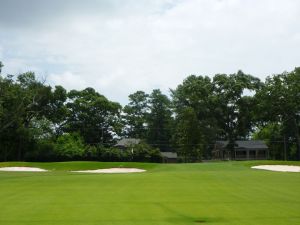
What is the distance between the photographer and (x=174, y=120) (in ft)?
356

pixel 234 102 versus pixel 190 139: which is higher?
pixel 234 102

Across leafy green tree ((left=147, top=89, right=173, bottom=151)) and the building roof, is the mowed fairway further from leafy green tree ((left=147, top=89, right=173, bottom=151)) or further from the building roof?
leafy green tree ((left=147, top=89, right=173, bottom=151))

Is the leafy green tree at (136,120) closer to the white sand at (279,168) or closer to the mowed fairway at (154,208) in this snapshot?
the white sand at (279,168)

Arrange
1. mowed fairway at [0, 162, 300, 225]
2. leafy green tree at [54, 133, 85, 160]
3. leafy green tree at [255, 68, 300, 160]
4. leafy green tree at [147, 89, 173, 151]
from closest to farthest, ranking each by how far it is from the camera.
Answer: mowed fairway at [0, 162, 300, 225] < leafy green tree at [54, 133, 85, 160] < leafy green tree at [255, 68, 300, 160] < leafy green tree at [147, 89, 173, 151]

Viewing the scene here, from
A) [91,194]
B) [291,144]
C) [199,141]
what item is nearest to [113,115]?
[199,141]

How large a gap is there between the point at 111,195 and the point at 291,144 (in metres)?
79.3

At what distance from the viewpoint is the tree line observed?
7469 cm

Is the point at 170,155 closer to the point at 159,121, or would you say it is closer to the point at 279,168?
the point at 159,121

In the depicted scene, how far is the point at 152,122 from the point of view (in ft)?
379

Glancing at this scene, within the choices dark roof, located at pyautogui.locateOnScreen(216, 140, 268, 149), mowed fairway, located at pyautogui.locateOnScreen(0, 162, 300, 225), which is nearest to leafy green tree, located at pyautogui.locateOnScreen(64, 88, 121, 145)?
dark roof, located at pyautogui.locateOnScreen(216, 140, 268, 149)

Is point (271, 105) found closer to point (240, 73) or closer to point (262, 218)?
point (240, 73)

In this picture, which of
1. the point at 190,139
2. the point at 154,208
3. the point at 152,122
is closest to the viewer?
the point at 154,208

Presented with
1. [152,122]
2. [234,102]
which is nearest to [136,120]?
[152,122]

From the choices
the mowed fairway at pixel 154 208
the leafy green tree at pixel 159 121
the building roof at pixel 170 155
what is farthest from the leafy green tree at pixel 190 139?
the mowed fairway at pixel 154 208
